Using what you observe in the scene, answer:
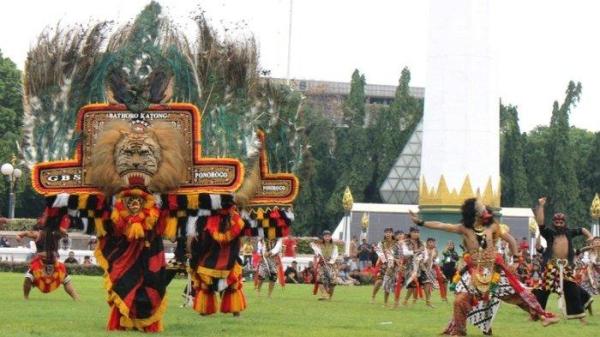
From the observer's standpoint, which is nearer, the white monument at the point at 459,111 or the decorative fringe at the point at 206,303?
the decorative fringe at the point at 206,303

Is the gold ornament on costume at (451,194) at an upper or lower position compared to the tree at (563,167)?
lower

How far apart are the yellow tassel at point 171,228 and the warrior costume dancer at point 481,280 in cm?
339

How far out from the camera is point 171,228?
58.5 feet

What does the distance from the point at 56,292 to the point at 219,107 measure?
9.30 m

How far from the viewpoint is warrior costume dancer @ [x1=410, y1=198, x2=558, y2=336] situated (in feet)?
59.9

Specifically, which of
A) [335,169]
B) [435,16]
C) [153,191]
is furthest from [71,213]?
[335,169]

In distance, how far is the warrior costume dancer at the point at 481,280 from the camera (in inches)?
719

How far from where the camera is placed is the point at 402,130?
77.7m

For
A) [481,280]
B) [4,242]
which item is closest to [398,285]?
[481,280]

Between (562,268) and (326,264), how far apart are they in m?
8.90

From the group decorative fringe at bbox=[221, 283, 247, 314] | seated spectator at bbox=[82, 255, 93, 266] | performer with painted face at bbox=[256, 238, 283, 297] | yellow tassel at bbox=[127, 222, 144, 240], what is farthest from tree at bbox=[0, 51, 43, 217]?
yellow tassel at bbox=[127, 222, 144, 240]

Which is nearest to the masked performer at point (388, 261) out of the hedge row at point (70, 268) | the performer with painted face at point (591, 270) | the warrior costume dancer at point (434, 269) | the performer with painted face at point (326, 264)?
the warrior costume dancer at point (434, 269)

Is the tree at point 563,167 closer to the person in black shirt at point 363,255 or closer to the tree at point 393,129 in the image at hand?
the tree at point 393,129

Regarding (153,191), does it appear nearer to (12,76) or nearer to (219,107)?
(219,107)
